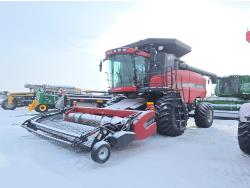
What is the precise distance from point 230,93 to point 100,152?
12558mm

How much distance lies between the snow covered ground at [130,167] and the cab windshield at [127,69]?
2.18 m

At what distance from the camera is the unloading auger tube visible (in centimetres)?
365

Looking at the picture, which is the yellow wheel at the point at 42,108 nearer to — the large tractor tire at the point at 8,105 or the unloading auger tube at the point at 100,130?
the large tractor tire at the point at 8,105

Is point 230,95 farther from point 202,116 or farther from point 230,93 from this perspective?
point 202,116

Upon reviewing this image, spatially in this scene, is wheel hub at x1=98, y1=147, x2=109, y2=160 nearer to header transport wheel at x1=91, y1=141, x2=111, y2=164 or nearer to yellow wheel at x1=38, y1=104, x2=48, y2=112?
header transport wheel at x1=91, y1=141, x2=111, y2=164

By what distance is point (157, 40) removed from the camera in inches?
278

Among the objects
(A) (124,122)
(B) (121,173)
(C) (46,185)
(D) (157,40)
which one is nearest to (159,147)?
(A) (124,122)

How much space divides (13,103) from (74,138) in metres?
15.3

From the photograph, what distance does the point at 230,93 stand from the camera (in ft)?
46.3

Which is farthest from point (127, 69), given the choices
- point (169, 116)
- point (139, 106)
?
point (169, 116)

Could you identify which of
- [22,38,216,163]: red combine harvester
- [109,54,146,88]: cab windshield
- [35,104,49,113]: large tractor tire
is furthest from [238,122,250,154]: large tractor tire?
[35,104,49,113]: large tractor tire

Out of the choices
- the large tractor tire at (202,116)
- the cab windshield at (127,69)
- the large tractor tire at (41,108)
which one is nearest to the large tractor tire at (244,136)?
the cab windshield at (127,69)

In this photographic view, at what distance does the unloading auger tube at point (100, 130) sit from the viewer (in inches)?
144

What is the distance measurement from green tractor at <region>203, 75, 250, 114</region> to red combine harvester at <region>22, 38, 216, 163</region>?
16.0 feet
